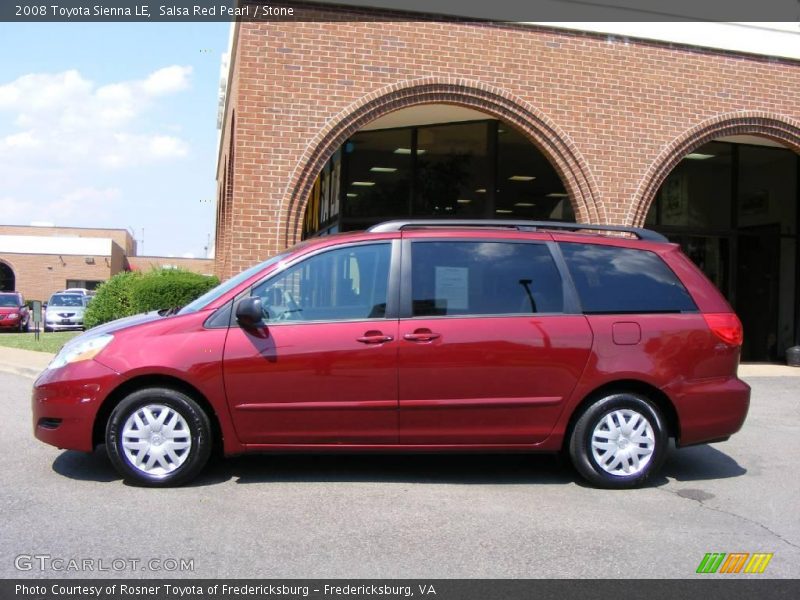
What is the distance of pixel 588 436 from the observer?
5.77 m

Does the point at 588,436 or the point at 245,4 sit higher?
the point at 245,4

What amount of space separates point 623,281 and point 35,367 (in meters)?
9.52

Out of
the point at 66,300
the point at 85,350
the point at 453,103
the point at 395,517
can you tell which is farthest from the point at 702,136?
the point at 66,300

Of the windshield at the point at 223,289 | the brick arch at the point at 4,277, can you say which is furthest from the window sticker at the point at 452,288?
the brick arch at the point at 4,277

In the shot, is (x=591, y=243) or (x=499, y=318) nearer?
(x=499, y=318)

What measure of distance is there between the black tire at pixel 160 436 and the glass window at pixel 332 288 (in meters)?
0.84

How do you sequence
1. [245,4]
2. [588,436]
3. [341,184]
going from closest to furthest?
[588,436] < [245,4] < [341,184]

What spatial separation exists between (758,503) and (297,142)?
26.6ft

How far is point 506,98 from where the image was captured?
12.2 m

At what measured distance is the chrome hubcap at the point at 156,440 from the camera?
5395mm

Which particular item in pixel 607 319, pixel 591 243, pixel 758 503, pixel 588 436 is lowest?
pixel 758 503

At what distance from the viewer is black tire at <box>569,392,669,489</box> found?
5762 mm
